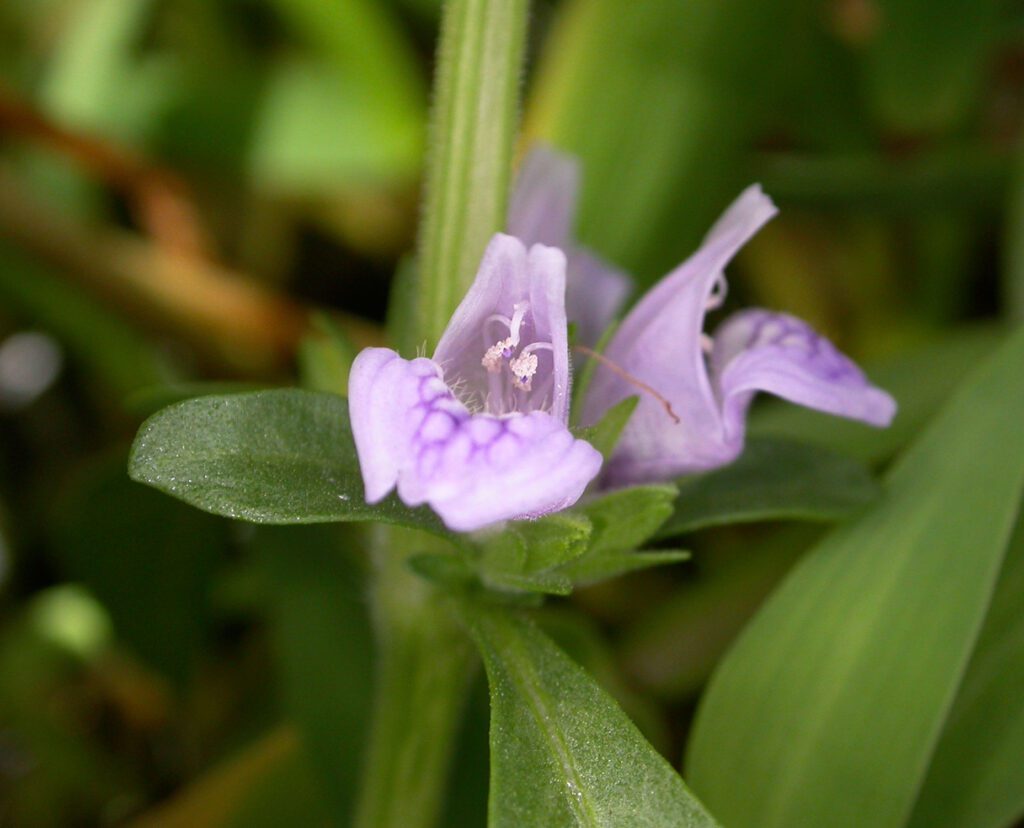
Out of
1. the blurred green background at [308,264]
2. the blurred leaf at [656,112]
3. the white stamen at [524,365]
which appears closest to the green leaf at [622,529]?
the white stamen at [524,365]

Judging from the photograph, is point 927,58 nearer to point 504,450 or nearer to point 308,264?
point 308,264

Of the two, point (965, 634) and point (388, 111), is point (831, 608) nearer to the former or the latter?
point (965, 634)

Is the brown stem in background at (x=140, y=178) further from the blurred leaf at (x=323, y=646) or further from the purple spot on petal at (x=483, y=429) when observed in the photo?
the purple spot on petal at (x=483, y=429)

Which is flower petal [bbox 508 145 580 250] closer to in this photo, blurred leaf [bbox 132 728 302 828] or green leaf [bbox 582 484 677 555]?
green leaf [bbox 582 484 677 555]

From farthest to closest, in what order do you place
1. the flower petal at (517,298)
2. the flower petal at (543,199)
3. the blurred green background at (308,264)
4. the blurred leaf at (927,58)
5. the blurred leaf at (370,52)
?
the blurred leaf at (370,52), the blurred leaf at (927,58), the blurred green background at (308,264), the flower petal at (543,199), the flower petal at (517,298)

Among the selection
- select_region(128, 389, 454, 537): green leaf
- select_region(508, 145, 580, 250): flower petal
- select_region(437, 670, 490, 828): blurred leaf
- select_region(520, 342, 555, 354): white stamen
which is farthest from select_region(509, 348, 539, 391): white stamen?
select_region(437, 670, 490, 828): blurred leaf

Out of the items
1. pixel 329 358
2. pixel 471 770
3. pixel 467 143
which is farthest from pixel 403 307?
pixel 471 770
